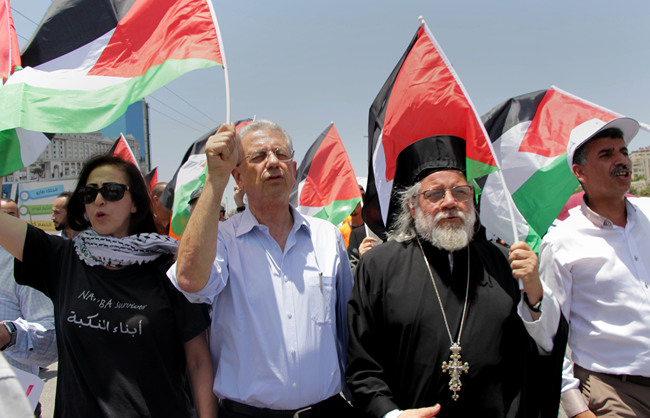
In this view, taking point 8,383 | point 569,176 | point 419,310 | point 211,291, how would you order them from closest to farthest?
point 8,383, point 211,291, point 419,310, point 569,176

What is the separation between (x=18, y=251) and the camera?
1972 millimetres

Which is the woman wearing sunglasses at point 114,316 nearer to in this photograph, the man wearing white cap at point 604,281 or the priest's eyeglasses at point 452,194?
the priest's eyeglasses at point 452,194

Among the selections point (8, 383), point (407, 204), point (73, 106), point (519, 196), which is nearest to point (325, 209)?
point (519, 196)

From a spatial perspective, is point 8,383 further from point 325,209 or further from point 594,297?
point 325,209

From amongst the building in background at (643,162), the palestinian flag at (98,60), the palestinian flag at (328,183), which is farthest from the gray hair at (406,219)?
the building in background at (643,162)

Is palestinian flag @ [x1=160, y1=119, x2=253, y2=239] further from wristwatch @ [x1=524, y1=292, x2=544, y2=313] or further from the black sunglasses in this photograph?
wristwatch @ [x1=524, y1=292, x2=544, y2=313]

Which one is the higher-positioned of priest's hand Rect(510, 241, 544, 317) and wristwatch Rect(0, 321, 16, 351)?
priest's hand Rect(510, 241, 544, 317)

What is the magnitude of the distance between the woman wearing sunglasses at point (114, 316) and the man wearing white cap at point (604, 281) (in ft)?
6.61

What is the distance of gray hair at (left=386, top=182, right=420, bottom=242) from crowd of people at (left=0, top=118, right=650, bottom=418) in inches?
0.6

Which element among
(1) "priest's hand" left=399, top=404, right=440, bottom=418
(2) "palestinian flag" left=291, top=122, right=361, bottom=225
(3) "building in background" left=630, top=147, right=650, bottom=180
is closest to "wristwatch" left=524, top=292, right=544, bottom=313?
(1) "priest's hand" left=399, top=404, right=440, bottom=418

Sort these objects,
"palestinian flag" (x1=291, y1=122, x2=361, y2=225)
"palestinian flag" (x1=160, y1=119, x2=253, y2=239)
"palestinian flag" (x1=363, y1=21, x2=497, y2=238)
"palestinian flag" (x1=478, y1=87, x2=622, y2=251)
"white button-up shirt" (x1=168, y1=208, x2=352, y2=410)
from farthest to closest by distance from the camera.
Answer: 1. "palestinian flag" (x1=291, y1=122, x2=361, y2=225)
2. "palestinian flag" (x1=160, y1=119, x2=253, y2=239)
3. "palestinian flag" (x1=478, y1=87, x2=622, y2=251)
4. "palestinian flag" (x1=363, y1=21, x2=497, y2=238)
5. "white button-up shirt" (x1=168, y1=208, x2=352, y2=410)

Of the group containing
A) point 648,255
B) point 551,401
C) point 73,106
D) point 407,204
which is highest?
point 73,106

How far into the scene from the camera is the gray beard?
221 centimetres

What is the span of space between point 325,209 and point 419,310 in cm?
499
